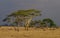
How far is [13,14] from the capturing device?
4753 cm

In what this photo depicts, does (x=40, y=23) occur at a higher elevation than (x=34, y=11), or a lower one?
lower

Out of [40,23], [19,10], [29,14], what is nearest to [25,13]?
[29,14]

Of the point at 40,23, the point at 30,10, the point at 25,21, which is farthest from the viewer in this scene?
the point at 40,23

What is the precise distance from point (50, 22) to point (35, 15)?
1730 centimetres

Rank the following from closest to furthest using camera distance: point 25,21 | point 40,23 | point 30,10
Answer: point 25,21 < point 30,10 < point 40,23

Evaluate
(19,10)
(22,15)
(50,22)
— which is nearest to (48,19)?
(50,22)

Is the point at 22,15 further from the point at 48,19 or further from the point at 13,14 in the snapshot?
the point at 48,19

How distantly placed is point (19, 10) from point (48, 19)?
16228 millimetres

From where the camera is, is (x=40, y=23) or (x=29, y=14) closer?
(x=29, y=14)

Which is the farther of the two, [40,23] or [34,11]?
[40,23]

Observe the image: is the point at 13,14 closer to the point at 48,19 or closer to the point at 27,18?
the point at 27,18

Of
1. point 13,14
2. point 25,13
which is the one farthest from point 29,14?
point 13,14

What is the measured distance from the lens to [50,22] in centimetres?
6153

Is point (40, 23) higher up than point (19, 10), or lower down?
lower down
